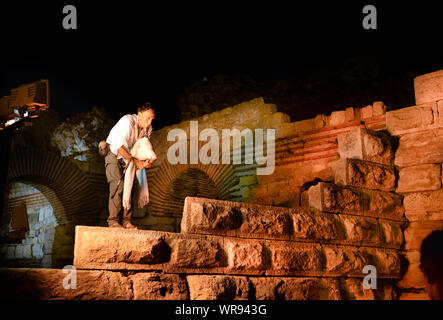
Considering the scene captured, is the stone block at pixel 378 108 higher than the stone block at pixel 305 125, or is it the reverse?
the stone block at pixel 378 108

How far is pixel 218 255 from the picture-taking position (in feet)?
12.3

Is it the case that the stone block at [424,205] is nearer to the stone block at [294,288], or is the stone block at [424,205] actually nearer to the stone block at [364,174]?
the stone block at [364,174]

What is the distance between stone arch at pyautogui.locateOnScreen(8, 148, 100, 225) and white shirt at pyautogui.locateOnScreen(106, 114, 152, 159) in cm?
614

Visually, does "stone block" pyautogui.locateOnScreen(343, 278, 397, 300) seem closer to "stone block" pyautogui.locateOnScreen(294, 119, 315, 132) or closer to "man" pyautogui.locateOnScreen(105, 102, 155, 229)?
"man" pyautogui.locateOnScreen(105, 102, 155, 229)

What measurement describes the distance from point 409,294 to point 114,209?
139 inches

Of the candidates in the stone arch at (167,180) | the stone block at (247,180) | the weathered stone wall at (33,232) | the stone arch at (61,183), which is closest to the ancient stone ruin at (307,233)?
the stone block at (247,180)

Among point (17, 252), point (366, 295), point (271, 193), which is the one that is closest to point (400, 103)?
point (271, 193)

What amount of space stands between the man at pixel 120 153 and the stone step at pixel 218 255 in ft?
2.39

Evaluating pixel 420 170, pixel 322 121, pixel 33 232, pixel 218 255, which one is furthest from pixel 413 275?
pixel 33 232

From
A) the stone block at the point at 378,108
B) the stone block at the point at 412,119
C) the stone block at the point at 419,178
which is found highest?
the stone block at the point at 378,108

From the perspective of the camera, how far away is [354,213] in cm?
485

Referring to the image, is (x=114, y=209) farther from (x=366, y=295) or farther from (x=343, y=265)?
(x=366, y=295)

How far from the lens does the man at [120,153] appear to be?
4.09 meters

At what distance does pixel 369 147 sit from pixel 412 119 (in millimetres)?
709
